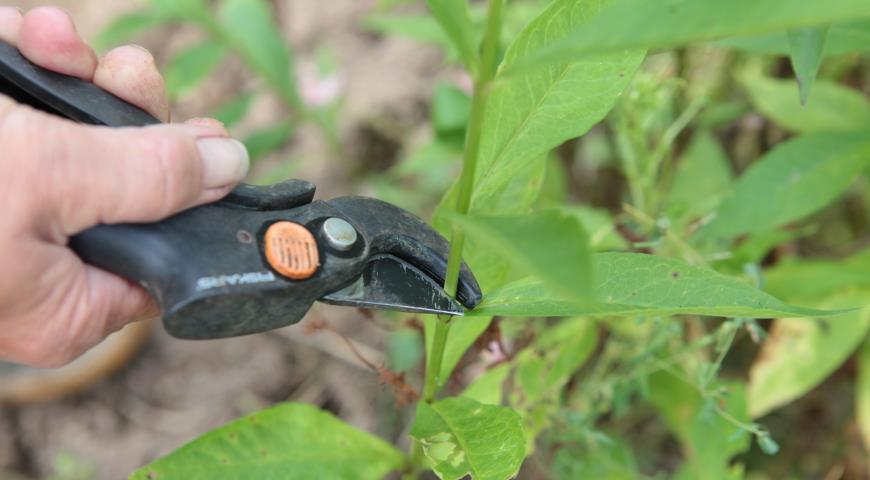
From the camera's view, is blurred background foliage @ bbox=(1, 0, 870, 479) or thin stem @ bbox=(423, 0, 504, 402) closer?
thin stem @ bbox=(423, 0, 504, 402)

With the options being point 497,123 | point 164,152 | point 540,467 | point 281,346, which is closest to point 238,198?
point 164,152

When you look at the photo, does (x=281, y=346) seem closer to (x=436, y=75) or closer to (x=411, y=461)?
(x=436, y=75)

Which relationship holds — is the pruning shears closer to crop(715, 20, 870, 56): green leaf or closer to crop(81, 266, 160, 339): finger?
crop(81, 266, 160, 339): finger

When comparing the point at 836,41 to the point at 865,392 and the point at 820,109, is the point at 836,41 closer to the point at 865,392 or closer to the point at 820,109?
the point at 820,109

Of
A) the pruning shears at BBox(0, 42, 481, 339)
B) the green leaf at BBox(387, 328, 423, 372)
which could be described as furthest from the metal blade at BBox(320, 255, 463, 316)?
the green leaf at BBox(387, 328, 423, 372)

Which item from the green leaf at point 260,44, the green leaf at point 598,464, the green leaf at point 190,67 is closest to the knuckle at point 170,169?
the green leaf at point 598,464
